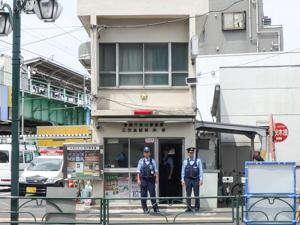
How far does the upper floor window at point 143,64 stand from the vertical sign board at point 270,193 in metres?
7.48

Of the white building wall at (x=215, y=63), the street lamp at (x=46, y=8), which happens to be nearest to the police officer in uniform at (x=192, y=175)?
the street lamp at (x=46, y=8)

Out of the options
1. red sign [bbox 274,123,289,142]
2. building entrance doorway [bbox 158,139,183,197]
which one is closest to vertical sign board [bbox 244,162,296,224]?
building entrance doorway [bbox 158,139,183,197]

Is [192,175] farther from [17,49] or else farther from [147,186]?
[17,49]

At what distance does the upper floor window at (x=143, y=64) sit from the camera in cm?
1967

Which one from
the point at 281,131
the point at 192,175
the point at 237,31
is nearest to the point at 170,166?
the point at 192,175

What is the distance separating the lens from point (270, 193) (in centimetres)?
1235

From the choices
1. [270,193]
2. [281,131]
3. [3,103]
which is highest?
[3,103]

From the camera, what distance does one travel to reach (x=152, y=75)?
1975cm

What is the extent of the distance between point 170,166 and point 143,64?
11.2 ft

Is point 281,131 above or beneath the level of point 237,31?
beneath

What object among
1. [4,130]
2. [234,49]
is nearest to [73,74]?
[4,130]

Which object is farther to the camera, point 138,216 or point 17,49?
point 138,216

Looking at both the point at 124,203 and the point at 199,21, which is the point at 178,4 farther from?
the point at 124,203

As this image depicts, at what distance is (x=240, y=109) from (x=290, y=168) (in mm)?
14067
